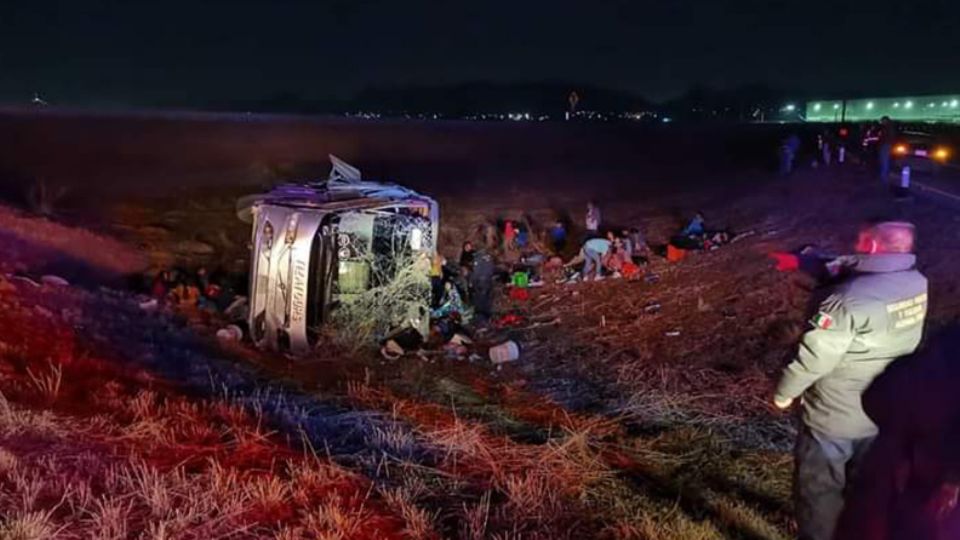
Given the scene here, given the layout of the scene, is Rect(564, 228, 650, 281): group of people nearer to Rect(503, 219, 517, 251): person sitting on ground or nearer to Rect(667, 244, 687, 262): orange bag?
Rect(667, 244, 687, 262): orange bag

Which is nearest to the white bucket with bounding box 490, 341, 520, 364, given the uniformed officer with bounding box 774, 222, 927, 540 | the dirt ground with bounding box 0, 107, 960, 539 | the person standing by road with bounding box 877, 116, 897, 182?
the dirt ground with bounding box 0, 107, 960, 539

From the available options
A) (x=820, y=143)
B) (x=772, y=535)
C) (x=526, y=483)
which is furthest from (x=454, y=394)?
(x=820, y=143)

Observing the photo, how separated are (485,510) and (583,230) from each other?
15811 millimetres

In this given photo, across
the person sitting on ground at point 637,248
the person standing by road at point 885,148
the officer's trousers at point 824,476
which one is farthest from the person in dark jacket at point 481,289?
the person standing by road at point 885,148

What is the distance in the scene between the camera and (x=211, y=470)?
4.87 m

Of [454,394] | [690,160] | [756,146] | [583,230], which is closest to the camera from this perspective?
[454,394]

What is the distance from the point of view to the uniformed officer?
3.73 metres

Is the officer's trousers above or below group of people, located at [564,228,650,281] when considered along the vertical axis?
above

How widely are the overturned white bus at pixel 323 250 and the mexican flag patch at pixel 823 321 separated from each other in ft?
23.9

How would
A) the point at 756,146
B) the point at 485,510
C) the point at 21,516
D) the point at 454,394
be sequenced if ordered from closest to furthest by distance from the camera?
the point at 21,516
the point at 485,510
the point at 454,394
the point at 756,146

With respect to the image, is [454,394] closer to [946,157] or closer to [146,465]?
[146,465]

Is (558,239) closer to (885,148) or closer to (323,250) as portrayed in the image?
(885,148)

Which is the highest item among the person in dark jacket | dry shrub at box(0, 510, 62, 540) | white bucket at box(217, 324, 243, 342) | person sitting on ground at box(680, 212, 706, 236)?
dry shrub at box(0, 510, 62, 540)

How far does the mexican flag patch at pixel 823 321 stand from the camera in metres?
3.71
